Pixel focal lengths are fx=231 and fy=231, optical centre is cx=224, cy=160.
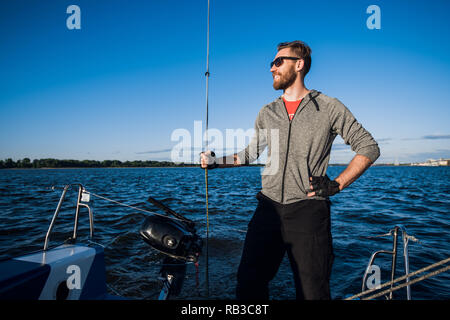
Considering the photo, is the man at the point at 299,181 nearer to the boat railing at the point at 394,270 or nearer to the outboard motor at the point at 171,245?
the boat railing at the point at 394,270

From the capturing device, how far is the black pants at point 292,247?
167 cm

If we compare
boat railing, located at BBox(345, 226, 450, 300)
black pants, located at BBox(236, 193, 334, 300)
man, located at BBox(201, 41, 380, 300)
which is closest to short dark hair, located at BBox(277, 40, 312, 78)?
man, located at BBox(201, 41, 380, 300)

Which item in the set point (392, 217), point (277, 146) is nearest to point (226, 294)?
point (277, 146)

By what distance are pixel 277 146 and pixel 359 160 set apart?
625 millimetres

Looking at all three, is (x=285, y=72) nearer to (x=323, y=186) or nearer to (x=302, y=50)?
(x=302, y=50)

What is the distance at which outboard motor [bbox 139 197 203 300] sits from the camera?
8.69ft

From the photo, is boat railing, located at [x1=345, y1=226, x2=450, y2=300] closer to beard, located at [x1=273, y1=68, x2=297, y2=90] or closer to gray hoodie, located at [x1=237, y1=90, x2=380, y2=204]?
gray hoodie, located at [x1=237, y1=90, x2=380, y2=204]

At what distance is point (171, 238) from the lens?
2660 millimetres

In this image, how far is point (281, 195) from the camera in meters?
1.89

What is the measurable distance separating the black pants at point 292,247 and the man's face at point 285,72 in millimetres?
1029

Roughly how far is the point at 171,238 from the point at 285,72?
6.96 feet

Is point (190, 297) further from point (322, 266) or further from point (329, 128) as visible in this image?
point (329, 128)

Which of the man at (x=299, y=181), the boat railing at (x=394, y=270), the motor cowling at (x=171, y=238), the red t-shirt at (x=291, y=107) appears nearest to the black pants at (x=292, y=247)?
the man at (x=299, y=181)

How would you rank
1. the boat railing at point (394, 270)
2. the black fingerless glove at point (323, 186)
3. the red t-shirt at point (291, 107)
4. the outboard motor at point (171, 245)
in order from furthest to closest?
the outboard motor at point (171, 245) → the red t-shirt at point (291, 107) → the black fingerless glove at point (323, 186) → the boat railing at point (394, 270)
